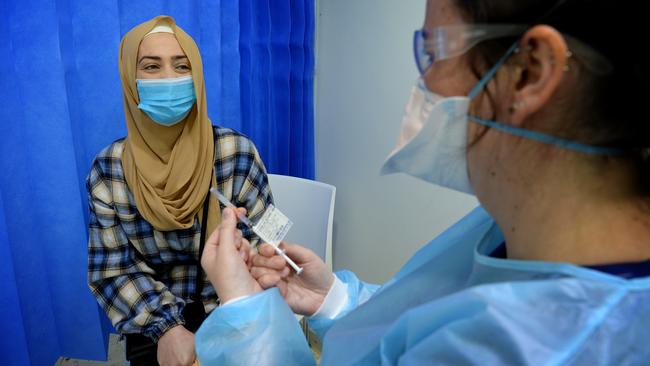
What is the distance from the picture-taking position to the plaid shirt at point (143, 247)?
1.11m

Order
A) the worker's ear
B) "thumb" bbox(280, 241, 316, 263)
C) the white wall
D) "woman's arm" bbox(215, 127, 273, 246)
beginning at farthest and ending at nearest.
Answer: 1. the white wall
2. "woman's arm" bbox(215, 127, 273, 246)
3. "thumb" bbox(280, 241, 316, 263)
4. the worker's ear

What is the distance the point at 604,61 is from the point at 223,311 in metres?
0.66

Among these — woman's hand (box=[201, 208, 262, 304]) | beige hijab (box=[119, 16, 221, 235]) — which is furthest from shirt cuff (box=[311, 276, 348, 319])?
beige hijab (box=[119, 16, 221, 235])

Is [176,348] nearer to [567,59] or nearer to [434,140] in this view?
[434,140]

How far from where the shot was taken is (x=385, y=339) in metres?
0.51

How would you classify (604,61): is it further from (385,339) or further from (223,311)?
(223,311)

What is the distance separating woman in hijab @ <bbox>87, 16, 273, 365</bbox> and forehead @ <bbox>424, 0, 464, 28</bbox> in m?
0.83

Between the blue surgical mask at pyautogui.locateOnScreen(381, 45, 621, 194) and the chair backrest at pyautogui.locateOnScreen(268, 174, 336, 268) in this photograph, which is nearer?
the blue surgical mask at pyautogui.locateOnScreen(381, 45, 621, 194)

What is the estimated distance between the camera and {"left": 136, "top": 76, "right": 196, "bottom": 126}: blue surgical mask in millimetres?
1100

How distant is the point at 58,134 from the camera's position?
3.78ft

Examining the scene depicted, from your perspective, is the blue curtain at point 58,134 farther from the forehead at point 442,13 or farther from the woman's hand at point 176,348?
the forehead at point 442,13

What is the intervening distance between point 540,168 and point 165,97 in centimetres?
98

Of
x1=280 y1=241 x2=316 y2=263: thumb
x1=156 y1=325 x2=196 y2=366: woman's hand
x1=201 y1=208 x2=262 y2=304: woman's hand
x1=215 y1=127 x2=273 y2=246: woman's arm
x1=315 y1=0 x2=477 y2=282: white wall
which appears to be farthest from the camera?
x1=315 y1=0 x2=477 y2=282: white wall

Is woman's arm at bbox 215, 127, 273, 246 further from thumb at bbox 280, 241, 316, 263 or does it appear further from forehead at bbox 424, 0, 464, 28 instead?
Answer: forehead at bbox 424, 0, 464, 28
